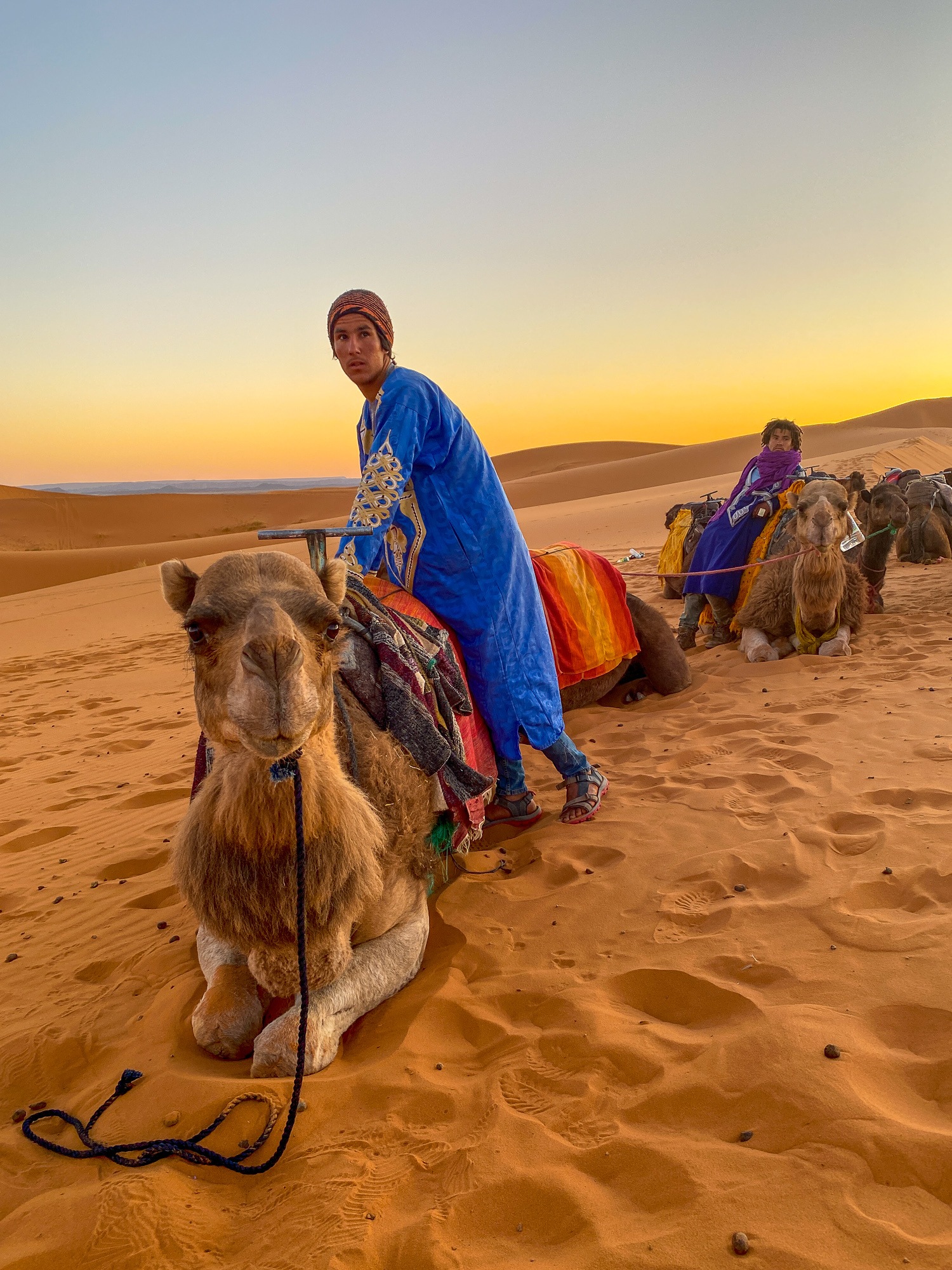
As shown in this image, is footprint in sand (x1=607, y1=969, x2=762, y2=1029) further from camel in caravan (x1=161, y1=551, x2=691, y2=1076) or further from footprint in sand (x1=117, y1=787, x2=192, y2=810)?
footprint in sand (x1=117, y1=787, x2=192, y2=810)

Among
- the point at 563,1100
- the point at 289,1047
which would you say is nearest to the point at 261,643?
the point at 289,1047

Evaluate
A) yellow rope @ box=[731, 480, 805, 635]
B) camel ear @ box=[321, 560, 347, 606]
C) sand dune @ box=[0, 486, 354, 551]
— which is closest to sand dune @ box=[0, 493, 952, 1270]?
camel ear @ box=[321, 560, 347, 606]

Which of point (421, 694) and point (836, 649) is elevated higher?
point (421, 694)

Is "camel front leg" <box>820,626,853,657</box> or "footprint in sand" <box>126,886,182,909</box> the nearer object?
"footprint in sand" <box>126,886,182,909</box>

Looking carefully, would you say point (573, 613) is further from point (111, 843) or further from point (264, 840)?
point (264, 840)

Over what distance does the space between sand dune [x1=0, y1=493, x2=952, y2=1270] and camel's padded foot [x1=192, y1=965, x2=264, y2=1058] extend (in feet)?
0.19

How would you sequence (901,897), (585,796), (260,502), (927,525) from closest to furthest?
(901,897)
(585,796)
(927,525)
(260,502)

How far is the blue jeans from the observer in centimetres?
412

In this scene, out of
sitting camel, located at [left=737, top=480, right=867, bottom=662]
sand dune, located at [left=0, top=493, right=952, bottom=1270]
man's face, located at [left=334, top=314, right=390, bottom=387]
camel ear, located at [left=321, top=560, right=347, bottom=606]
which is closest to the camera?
sand dune, located at [left=0, top=493, right=952, bottom=1270]

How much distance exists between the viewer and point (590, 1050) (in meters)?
2.34

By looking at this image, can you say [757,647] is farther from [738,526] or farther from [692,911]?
[692,911]

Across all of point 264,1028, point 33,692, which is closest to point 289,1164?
point 264,1028

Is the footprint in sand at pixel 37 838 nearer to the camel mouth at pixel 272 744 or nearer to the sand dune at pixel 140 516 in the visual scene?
the camel mouth at pixel 272 744

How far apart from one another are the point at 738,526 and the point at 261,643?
7.07 m
